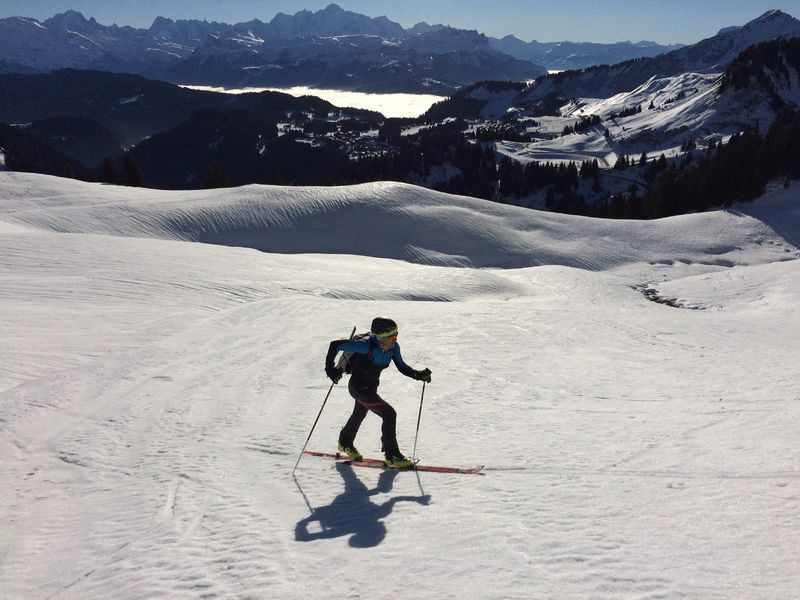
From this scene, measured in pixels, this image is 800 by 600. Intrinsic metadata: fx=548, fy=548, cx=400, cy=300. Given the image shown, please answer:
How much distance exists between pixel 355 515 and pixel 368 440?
286cm

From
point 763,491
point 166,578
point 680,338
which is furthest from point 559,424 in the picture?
point 680,338

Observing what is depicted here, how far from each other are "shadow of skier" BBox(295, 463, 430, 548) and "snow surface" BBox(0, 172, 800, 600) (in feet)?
0.12

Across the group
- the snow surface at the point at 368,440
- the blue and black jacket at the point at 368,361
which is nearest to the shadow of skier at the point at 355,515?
the snow surface at the point at 368,440

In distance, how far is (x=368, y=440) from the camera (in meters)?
10.0

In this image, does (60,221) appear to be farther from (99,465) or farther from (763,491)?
(763,491)

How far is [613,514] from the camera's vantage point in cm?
671

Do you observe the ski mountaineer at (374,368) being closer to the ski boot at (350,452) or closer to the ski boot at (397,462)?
the ski boot at (397,462)

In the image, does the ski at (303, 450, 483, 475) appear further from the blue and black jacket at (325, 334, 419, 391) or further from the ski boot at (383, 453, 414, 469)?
the blue and black jacket at (325, 334, 419, 391)

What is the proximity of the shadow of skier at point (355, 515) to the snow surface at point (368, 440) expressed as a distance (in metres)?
0.04

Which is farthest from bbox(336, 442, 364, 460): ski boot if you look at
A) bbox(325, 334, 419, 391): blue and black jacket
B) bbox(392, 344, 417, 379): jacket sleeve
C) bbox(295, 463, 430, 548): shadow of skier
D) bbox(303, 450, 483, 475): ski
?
bbox(392, 344, 417, 379): jacket sleeve

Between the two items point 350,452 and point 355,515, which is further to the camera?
point 350,452

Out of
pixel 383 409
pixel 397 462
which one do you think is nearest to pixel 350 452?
pixel 397 462

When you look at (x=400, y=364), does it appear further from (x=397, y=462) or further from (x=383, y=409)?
(x=397, y=462)

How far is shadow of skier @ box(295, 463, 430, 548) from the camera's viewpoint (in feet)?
21.6
